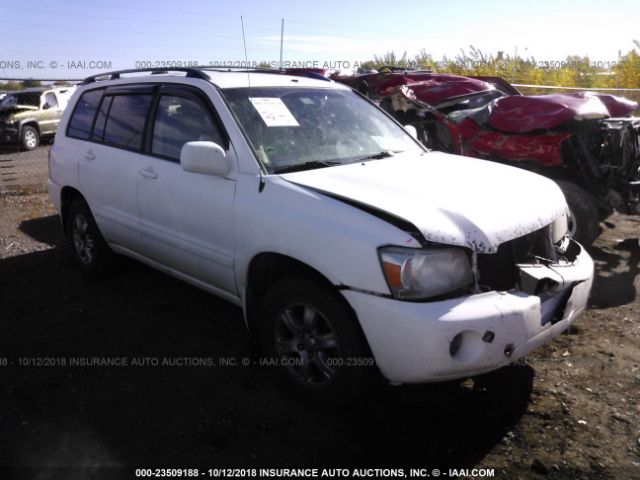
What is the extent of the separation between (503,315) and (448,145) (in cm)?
435

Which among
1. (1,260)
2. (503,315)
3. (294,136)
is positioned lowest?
(1,260)

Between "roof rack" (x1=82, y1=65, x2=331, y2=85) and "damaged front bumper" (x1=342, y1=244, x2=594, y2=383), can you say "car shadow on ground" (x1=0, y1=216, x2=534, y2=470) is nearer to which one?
"damaged front bumper" (x1=342, y1=244, x2=594, y2=383)

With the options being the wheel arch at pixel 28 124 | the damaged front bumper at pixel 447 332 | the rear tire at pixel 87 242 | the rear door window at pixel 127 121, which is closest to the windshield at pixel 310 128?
the rear door window at pixel 127 121

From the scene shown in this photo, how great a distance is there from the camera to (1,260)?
5707mm

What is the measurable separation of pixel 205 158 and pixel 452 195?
1.36 m

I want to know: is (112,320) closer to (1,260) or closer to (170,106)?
(170,106)

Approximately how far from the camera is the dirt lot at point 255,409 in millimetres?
2656

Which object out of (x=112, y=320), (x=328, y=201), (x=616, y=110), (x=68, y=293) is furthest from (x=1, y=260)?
(x=616, y=110)

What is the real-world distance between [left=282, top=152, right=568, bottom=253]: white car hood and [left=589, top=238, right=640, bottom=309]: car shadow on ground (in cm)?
168

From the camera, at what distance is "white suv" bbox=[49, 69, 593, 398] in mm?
2525

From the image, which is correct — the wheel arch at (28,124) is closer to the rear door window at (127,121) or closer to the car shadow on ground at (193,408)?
the rear door window at (127,121)

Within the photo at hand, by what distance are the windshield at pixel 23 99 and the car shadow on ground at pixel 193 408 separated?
13373 millimetres

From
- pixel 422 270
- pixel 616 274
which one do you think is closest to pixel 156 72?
pixel 422 270

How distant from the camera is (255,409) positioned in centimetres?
306
